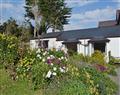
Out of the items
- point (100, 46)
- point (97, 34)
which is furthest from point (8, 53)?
point (97, 34)

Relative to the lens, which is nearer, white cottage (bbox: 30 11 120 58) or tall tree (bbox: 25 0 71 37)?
white cottage (bbox: 30 11 120 58)

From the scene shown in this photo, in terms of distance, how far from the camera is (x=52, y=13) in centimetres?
6153

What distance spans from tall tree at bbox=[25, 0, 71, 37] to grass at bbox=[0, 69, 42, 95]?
163 ft

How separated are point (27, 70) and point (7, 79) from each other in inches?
25.8

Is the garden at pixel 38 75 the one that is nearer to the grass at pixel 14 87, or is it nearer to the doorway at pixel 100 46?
the grass at pixel 14 87

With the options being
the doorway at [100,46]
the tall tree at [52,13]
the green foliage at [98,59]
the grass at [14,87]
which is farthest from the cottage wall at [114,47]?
the tall tree at [52,13]

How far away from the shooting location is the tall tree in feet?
198

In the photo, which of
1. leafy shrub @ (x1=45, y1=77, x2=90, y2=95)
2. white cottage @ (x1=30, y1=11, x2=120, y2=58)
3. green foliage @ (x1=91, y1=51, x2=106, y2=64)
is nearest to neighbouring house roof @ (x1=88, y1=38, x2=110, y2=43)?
white cottage @ (x1=30, y1=11, x2=120, y2=58)

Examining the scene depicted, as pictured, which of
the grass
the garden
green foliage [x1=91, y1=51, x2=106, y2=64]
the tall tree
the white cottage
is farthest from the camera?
the tall tree

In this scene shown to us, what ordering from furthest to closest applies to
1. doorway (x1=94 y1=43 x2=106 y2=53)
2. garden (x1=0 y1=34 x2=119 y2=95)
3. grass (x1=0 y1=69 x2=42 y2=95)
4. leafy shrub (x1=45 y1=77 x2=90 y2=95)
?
doorway (x1=94 y1=43 x2=106 y2=53) < grass (x1=0 y1=69 x2=42 y2=95) < garden (x1=0 y1=34 x2=119 y2=95) < leafy shrub (x1=45 y1=77 x2=90 y2=95)

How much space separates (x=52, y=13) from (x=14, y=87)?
52.9 metres

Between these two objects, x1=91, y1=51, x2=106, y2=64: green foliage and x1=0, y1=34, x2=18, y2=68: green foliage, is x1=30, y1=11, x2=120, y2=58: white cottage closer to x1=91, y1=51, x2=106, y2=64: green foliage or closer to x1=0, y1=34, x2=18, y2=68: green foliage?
x1=91, y1=51, x2=106, y2=64: green foliage

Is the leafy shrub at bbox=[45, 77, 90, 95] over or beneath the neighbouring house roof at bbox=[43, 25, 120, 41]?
over

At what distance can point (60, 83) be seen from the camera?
8414 millimetres
